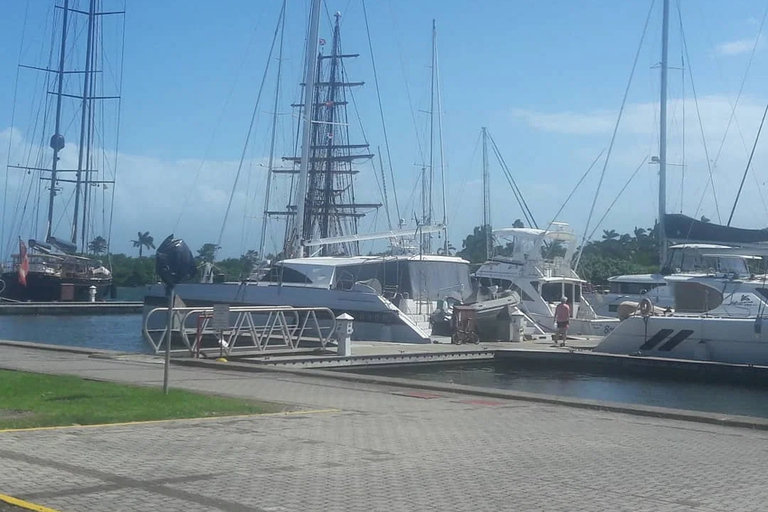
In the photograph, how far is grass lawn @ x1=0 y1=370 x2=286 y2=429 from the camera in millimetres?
11163

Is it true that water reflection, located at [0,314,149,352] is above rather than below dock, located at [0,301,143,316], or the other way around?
below

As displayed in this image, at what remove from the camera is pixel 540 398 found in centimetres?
1545

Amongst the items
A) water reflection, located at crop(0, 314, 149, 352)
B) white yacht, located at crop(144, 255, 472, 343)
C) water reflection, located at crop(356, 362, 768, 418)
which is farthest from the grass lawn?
water reflection, located at crop(0, 314, 149, 352)

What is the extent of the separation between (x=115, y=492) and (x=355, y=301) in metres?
25.0

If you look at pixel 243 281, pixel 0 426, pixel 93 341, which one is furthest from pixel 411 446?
pixel 93 341

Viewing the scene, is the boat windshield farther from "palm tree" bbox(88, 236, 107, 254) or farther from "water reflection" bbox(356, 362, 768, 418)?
"palm tree" bbox(88, 236, 107, 254)

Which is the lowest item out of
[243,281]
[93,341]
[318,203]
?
[93,341]

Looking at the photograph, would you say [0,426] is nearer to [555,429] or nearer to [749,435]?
[555,429]

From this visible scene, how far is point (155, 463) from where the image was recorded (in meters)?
8.72

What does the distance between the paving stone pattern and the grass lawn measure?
0.61 metres

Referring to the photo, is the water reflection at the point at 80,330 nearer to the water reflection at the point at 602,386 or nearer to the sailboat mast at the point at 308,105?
the sailboat mast at the point at 308,105

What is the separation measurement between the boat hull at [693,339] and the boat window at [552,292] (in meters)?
10.6

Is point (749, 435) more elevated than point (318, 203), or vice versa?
point (318, 203)

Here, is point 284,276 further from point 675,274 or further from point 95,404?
point 95,404
